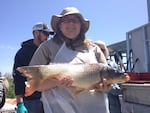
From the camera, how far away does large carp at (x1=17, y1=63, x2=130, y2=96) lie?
8.99ft

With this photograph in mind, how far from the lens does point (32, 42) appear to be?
4.93 metres

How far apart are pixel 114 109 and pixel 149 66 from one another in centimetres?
205

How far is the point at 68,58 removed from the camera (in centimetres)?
303

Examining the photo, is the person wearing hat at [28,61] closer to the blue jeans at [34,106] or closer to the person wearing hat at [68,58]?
the blue jeans at [34,106]

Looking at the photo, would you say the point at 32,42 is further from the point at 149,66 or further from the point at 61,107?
the point at 149,66

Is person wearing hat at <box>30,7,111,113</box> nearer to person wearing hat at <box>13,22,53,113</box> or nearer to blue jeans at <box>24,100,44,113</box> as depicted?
person wearing hat at <box>13,22,53,113</box>

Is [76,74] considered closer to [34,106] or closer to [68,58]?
[68,58]

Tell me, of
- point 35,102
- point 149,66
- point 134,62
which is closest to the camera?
point 35,102

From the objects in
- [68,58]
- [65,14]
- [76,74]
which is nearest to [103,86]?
[76,74]

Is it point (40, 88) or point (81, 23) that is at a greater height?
point (81, 23)

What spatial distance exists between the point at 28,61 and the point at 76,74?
204 cm

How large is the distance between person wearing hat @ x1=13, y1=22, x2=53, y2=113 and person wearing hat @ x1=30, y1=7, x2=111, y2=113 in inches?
55.1

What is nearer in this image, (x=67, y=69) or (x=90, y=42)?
(x=67, y=69)

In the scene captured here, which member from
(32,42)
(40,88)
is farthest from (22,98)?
(40,88)
